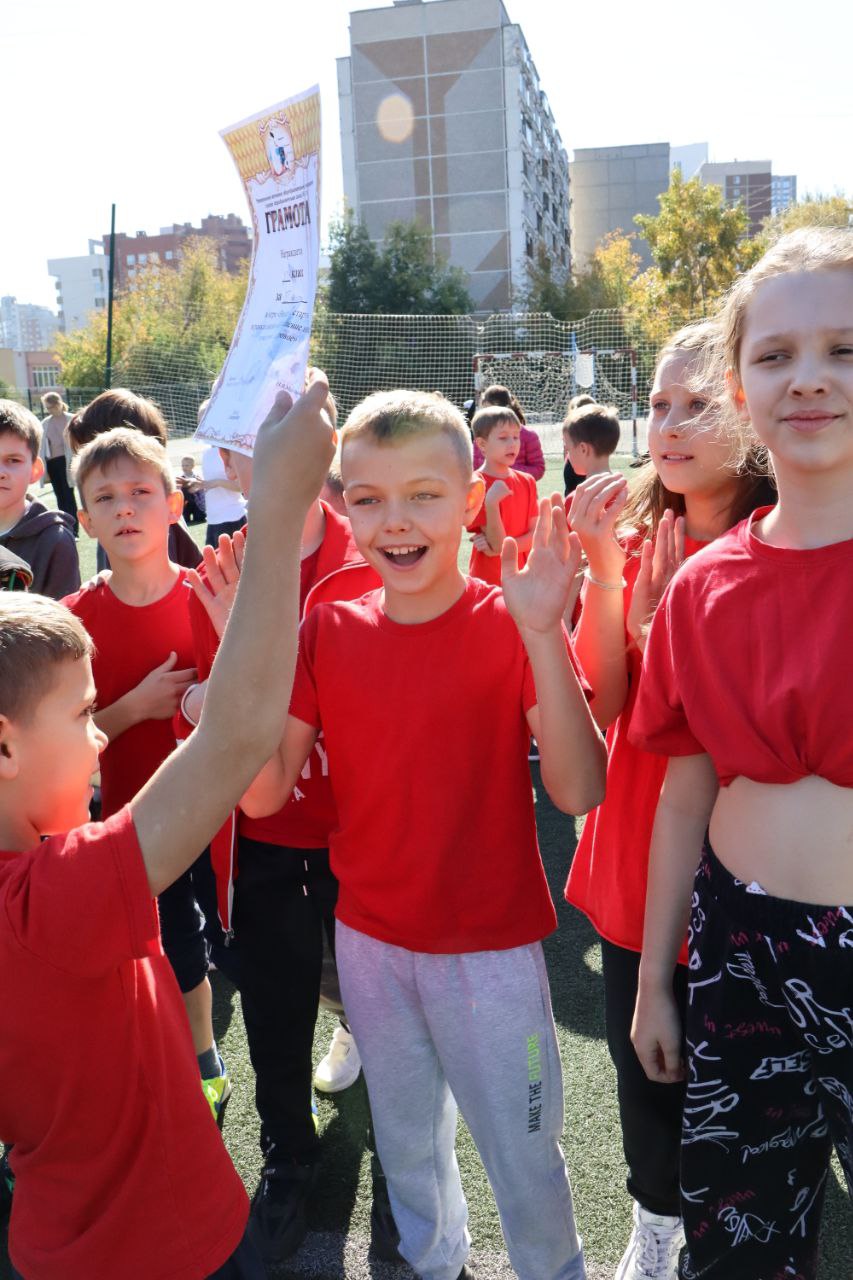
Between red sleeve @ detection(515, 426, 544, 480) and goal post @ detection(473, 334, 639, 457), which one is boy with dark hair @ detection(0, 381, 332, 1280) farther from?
goal post @ detection(473, 334, 639, 457)

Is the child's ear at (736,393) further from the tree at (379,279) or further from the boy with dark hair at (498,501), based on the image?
the tree at (379,279)

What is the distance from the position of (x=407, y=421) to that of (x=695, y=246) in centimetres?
3275

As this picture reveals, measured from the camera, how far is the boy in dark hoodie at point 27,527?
3002mm

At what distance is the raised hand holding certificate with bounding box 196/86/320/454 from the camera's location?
1.27 metres

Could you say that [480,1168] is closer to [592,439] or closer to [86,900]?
[86,900]

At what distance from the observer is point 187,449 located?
92.0 feet

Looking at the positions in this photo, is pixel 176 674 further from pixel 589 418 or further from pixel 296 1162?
pixel 589 418

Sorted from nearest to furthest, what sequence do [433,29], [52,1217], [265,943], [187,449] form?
1. [52,1217]
2. [265,943]
3. [187,449]
4. [433,29]

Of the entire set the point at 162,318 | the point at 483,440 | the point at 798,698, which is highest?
the point at 162,318

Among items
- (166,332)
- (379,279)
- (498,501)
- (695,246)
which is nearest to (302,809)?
(498,501)

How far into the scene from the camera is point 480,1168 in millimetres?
2379

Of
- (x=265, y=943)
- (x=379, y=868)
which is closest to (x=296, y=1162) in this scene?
(x=265, y=943)

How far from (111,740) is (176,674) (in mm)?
252

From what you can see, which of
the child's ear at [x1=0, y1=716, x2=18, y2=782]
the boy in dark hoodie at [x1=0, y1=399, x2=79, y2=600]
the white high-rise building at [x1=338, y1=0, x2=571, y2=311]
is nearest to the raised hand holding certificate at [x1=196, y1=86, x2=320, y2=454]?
the child's ear at [x1=0, y1=716, x2=18, y2=782]
